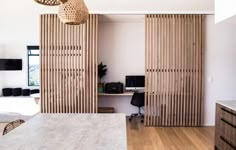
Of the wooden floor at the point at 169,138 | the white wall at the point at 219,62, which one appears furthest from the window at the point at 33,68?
the white wall at the point at 219,62

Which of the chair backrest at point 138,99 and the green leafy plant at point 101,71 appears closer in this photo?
the chair backrest at point 138,99

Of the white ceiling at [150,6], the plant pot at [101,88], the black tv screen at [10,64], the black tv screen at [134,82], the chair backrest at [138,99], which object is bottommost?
the chair backrest at [138,99]

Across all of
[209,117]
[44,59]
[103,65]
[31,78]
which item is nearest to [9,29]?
[31,78]

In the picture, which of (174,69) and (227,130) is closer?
(227,130)

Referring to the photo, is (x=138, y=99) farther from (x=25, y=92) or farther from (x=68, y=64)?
(x=25, y=92)

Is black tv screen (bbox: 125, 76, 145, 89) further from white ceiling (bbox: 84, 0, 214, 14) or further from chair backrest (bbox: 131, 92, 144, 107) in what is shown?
white ceiling (bbox: 84, 0, 214, 14)

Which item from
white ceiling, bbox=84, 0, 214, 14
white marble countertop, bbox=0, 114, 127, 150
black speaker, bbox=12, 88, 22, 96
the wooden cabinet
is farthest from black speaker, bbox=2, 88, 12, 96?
the wooden cabinet

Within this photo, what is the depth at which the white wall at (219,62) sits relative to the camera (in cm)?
573

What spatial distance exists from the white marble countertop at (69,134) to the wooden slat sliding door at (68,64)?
10.1ft

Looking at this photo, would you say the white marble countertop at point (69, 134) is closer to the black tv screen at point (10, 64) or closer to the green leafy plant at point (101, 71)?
the green leafy plant at point (101, 71)

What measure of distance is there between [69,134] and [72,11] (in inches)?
42.1

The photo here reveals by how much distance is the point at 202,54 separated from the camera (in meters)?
5.70

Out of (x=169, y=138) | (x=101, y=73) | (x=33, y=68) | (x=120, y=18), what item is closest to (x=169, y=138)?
(x=169, y=138)

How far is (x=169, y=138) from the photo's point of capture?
16.1ft
